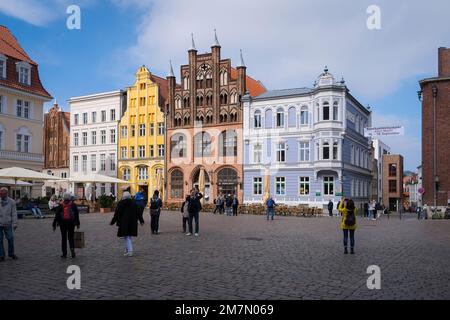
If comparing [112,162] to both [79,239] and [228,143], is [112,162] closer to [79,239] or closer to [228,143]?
[228,143]

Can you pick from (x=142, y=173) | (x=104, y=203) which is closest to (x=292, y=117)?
(x=142, y=173)

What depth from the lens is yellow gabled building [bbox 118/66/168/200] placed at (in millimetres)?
54406


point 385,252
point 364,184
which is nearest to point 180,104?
point 364,184

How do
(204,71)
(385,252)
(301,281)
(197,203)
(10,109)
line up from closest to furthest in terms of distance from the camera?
(301,281), (385,252), (197,203), (10,109), (204,71)

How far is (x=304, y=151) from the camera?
45.5 metres

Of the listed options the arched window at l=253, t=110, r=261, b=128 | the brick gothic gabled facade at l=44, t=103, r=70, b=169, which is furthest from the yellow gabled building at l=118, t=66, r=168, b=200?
the arched window at l=253, t=110, r=261, b=128

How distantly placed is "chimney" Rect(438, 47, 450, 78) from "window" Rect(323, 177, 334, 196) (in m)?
13.5

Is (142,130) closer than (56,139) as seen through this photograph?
Yes

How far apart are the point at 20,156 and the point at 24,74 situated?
741cm

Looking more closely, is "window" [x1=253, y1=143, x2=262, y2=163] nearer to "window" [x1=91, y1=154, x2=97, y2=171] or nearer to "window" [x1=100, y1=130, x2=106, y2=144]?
"window" [x1=100, y1=130, x2=106, y2=144]

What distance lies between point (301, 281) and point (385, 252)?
5707 millimetres

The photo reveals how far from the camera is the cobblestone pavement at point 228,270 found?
7.65 metres
